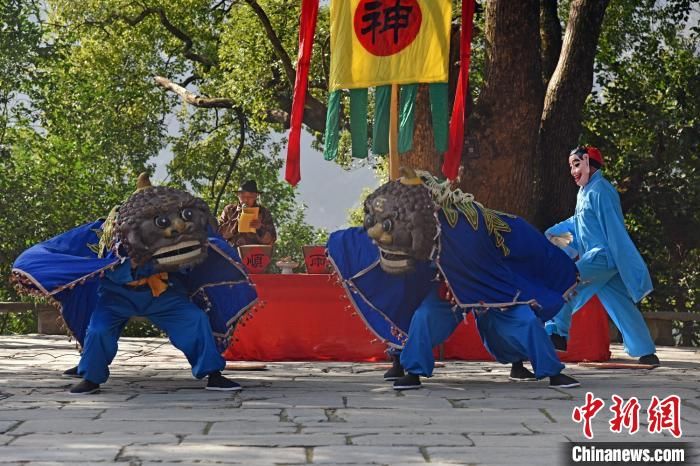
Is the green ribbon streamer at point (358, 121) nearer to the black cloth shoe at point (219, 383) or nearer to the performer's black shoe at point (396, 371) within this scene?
the performer's black shoe at point (396, 371)

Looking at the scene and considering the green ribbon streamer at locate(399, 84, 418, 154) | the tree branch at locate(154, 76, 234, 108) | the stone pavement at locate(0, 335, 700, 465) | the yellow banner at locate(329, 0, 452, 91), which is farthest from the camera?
the tree branch at locate(154, 76, 234, 108)

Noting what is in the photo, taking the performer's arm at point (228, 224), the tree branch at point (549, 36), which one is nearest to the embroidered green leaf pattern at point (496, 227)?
the performer's arm at point (228, 224)

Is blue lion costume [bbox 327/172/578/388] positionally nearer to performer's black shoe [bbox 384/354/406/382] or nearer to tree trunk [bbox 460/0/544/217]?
performer's black shoe [bbox 384/354/406/382]

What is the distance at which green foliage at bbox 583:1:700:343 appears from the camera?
15594 mm

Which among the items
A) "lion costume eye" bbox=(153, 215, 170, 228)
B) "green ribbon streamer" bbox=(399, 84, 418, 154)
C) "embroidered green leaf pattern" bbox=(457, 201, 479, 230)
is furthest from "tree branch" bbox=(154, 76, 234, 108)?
"lion costume eye" bbox=(153, 215, 170, 228)

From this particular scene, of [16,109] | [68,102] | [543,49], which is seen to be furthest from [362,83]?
[68,102]

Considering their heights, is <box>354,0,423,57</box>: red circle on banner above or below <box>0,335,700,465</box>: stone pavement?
above

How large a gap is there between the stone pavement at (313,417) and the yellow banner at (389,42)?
101 inches

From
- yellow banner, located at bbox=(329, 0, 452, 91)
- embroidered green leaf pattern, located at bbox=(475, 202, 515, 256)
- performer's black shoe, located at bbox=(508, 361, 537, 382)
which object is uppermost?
yellow banner, located at bbox=(329, 0, 452, 91)

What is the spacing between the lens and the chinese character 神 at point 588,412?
506 centimetres

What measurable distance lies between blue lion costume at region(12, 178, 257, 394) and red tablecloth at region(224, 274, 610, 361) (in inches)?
75.4

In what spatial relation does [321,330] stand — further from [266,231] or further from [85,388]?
[85,388]

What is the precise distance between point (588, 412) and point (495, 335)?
1.60 meters

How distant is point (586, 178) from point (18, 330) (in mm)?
14541
